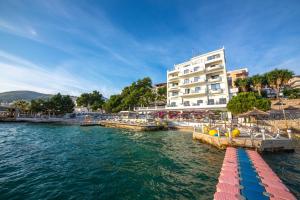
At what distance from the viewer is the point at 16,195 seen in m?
6.68

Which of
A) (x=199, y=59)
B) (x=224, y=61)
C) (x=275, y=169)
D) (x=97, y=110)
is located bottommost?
(x=275, y=169)

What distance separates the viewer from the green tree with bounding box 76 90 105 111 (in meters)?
83.4

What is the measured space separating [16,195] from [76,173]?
2875 mm

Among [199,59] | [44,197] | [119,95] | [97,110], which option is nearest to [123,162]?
[44,197]

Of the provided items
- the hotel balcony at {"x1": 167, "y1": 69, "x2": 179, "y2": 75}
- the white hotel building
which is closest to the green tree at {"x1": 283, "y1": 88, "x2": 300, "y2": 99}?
the white hotel building

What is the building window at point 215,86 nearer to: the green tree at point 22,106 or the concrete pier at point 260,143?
the concrete pier at point 260,143

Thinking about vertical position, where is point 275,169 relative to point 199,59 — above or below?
below

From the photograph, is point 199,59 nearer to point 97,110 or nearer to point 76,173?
point 76,173

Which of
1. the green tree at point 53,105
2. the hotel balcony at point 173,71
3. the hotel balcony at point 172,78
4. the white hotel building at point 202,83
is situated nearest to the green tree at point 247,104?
the white hotel building at point 202,83

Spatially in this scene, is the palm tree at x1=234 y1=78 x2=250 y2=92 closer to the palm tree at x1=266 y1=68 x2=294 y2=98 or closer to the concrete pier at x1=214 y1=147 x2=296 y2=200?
the palm tree at x1=266 y1=68 x2=294 y2=98

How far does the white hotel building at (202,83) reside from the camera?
131 feet

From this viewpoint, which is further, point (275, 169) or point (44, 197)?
point (275, 169)

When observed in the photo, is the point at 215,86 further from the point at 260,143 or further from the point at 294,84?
the point at 294,84

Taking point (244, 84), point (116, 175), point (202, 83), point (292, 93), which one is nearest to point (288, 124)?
point (202, 83)
